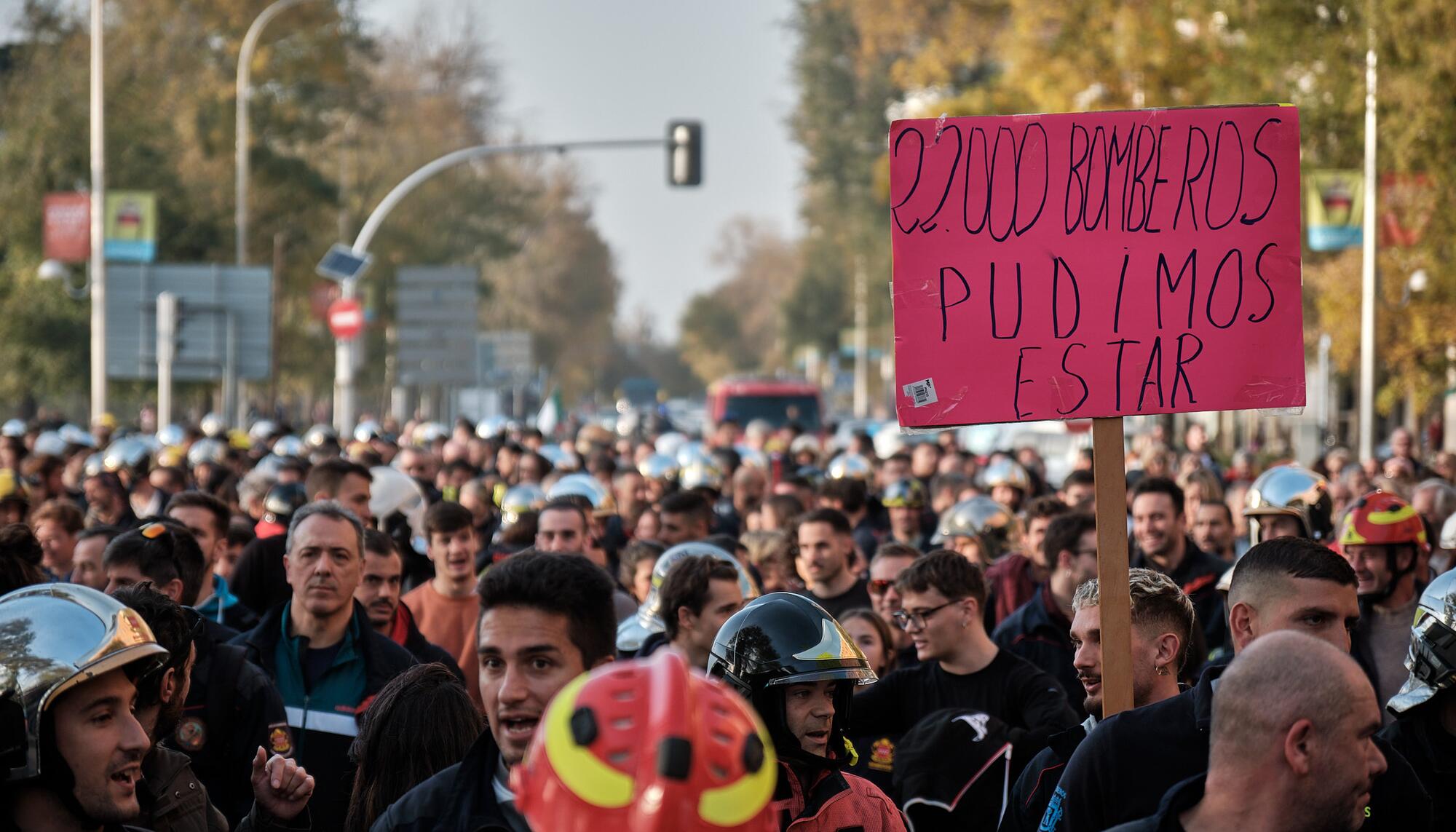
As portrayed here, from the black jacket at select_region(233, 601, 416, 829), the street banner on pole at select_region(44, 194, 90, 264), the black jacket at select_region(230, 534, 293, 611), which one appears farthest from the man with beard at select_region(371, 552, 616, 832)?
the street banner on pole at select_region(44, 194, 90, 264)

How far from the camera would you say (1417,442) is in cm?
3647

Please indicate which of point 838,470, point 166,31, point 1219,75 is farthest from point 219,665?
point 166,31

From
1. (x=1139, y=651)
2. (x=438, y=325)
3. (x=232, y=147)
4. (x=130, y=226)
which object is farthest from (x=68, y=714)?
(x=232, y=147)

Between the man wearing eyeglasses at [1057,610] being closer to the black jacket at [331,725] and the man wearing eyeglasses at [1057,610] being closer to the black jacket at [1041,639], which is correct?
the black jacket at [1041,639]

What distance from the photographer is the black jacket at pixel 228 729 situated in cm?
545

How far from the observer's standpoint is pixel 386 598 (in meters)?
7.28

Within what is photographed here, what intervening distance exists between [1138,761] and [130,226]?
2993cm

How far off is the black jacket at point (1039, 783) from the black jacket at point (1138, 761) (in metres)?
0.47

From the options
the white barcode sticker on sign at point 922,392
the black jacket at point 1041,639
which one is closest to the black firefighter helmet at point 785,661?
the white barcode sticker on sign at point 922,392

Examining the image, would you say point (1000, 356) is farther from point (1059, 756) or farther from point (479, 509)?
point (479, 509)

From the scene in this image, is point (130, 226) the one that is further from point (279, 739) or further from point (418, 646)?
point (279, 739)

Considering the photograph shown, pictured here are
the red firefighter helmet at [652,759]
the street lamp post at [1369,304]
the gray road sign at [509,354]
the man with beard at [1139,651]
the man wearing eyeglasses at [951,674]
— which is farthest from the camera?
the gray road sign at [509,354]

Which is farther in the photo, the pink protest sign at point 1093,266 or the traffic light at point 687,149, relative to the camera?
the traffic light at point 687,149

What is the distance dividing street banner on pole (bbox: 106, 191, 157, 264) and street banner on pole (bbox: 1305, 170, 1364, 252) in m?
18.7
